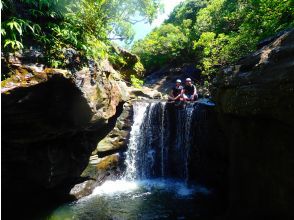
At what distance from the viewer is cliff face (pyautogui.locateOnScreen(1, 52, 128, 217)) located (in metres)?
6.81

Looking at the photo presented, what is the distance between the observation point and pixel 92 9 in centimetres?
801

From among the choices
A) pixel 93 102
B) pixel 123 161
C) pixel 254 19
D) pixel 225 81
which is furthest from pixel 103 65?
pixel 254 19

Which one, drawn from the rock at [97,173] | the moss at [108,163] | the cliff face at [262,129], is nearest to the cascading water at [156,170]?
the rock at [97,173]

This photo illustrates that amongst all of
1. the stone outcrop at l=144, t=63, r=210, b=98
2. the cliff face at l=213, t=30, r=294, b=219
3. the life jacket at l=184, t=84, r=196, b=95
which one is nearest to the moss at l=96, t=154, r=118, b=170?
the life jacket at l=184, t=84, r=196, b=95

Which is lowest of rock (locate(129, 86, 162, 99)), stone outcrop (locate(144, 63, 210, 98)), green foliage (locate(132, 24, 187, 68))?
rock (locate(129, 86, 162, 99))

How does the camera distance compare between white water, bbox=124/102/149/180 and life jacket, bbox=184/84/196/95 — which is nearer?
white water, bbox=124/102/149/180

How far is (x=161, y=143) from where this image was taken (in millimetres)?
Result: 15086

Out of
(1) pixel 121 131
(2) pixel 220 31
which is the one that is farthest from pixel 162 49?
(1) pixel 121 131

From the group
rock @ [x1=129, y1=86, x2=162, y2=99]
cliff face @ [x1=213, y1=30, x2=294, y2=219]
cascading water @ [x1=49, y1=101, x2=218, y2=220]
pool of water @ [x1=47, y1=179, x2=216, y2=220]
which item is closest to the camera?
cliff face @ [x1=213, y1=30, x2=294, y2=219]

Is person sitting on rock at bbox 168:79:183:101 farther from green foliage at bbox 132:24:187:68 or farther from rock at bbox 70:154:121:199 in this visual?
green foliage at bbox 132:24:187:68

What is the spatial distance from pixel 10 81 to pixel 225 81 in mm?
6017

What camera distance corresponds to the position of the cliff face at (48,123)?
6.81 m

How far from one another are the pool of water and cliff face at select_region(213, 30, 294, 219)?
6.46 feet

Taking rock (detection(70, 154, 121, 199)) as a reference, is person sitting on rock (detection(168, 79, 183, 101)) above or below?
above
